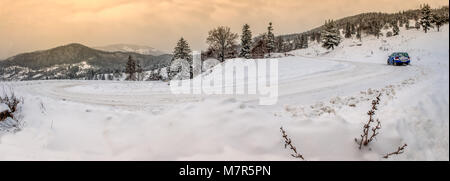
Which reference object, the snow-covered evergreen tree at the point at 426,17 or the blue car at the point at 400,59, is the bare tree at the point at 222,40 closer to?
the blue car at the point at 400,59

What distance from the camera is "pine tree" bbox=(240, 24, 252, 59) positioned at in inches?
1923

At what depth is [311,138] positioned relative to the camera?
4.47 m

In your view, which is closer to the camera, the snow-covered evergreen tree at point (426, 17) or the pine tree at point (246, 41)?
the pine tree at point (246, 41)

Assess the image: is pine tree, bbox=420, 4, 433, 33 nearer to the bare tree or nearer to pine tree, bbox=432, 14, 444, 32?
pine tree, bbox=432, 14, 444, 32

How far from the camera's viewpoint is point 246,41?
48906 millimetres

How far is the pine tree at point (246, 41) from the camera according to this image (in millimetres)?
48844

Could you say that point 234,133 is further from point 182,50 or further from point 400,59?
point 182,50

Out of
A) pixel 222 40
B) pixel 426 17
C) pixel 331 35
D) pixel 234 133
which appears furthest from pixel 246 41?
pixel 426 17

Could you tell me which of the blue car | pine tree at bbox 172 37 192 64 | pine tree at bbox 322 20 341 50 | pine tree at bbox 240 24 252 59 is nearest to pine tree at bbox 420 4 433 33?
pine tree at bbox 322 20 341 50

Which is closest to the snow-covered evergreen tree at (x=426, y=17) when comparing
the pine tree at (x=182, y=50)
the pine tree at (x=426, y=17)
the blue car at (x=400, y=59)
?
the pine tree at (x=426, y=17)

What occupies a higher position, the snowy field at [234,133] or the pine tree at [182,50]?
the pine tree at [182,50]

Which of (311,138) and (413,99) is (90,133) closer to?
(311,138)

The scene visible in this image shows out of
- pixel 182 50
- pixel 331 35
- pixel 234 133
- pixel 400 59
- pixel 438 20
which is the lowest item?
pixel 234 133
